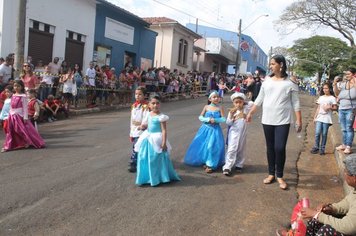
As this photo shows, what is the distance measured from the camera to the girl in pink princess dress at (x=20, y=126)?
28.0 feet

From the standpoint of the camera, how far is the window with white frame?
1220 inches

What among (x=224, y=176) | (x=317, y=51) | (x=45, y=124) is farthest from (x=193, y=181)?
(x=317, y=51)

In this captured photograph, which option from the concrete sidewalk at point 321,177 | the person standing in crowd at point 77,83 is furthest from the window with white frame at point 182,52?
the concrete sidewalk at point 321,177

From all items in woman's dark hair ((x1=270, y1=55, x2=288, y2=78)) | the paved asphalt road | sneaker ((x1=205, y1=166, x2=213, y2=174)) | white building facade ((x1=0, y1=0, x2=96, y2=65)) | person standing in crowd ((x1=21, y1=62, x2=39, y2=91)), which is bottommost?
the paved asphalt road

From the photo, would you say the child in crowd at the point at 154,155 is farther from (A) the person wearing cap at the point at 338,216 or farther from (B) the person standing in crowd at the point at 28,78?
(B) the person standing in crowd at the point at 28,78

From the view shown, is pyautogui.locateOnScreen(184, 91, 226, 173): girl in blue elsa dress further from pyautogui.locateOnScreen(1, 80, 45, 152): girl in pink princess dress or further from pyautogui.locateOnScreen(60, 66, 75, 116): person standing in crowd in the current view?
pyautogui.locateOnScreen(60, 66, 75, 116): person standing in crowd

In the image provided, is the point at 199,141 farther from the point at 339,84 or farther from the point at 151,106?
the point at 339,84

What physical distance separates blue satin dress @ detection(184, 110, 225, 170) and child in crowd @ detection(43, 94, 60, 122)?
6681 millimetres

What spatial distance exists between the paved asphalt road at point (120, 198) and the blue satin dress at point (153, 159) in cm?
17

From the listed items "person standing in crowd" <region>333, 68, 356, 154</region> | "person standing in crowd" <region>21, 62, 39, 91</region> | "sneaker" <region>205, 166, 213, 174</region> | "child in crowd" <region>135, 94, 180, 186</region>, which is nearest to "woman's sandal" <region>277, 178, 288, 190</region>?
"sneaker" <region>205, 166, 213, 174</region>

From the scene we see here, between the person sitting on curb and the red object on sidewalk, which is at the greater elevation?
the person sitting on curb

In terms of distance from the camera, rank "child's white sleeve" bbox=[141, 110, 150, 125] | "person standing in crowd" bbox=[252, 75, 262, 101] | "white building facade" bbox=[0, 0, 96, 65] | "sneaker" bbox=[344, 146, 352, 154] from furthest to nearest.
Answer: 1. "person standing in crowd" bbox=[252, 75, 262, 101]
2. "white building facade" bbox=[0, 0, 96, 65]
3. "sneaker" bbox=[344, 146, 352, 154]
4. "child's white sleeve" bbox=[141, 110, 150, 125]

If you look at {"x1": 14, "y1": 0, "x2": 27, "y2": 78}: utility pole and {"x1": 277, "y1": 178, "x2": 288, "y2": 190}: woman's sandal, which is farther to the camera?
{"x1": 14, "y1": 0, "x2": 27, "y2": 78}: utility pole

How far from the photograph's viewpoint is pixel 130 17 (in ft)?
74.5
